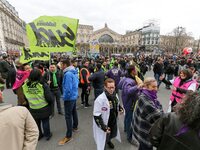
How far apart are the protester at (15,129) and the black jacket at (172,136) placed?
4.38ft

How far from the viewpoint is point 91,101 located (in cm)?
631

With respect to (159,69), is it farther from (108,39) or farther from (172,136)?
(108,39)

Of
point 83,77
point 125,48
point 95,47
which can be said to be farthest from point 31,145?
point 125,48

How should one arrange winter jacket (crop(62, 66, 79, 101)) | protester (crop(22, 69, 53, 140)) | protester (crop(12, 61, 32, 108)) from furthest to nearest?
protester (crop(12, 61, 32, 108))
winter jacket (crop(62, 66, 79, 101))
protester (crop(22, 69, 53, 140))

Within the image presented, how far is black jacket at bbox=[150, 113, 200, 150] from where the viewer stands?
120cm

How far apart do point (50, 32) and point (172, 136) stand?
3.89m

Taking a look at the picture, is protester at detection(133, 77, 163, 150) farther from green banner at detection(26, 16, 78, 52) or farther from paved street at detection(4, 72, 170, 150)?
green banner at detection(26, 16, 78, 52)

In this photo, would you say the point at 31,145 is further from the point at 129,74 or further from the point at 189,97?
the point at 129,74

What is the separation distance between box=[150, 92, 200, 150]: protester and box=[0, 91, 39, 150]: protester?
136 centimetres

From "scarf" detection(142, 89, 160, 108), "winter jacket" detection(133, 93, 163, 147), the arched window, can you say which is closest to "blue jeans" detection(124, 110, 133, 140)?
"winter jacket" detection(133, 93, 163, 147)

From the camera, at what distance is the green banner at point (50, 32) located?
3.92 metres

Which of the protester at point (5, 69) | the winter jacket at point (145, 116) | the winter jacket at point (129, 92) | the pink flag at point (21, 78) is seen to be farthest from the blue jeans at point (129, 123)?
the protester at point (5, 69)

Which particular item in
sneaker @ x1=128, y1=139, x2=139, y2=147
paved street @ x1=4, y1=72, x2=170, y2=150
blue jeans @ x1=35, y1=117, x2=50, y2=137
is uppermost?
blue jeans @ x1=35, y1=117, x2=50, y2=137

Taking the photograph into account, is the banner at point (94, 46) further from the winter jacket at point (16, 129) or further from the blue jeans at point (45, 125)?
the winter jacket at point (16, 129)
